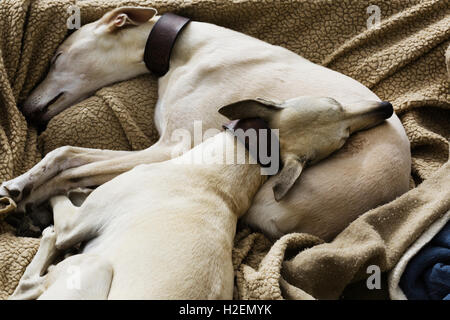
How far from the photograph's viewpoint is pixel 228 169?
7.15ft

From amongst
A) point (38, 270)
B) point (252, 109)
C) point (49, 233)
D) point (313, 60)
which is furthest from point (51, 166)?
point (313, 60)

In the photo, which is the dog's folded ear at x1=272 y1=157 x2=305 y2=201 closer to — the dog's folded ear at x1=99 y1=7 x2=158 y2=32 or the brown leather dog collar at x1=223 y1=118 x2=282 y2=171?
the brown leather dog collar at x1=223 y1=118 x2=282 y2=171

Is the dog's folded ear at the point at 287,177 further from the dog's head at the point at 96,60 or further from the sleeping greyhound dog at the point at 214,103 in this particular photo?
the dog's head at the point at 96,60

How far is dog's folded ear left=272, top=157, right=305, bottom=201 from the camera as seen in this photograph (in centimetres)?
213

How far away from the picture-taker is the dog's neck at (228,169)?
2.14 metres

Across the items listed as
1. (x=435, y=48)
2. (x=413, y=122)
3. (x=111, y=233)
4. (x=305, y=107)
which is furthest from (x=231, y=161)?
(x=435, y=48)

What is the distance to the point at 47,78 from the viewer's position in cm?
277

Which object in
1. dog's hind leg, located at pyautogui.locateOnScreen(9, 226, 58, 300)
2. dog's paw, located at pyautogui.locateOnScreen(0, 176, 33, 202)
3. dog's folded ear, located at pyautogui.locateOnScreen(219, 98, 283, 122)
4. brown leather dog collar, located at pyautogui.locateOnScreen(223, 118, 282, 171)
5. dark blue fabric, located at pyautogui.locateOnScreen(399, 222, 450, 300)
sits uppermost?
dog's folded ear, located at pyautogui.locateOnScreen(219, 98, 283, 122)

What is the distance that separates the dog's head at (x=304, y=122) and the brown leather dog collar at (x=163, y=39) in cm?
59

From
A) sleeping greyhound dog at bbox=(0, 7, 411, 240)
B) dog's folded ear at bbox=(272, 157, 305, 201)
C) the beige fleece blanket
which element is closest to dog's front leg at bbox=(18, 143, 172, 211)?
sleeping greyhound dog at bbox=(0, 7, 411, 240)

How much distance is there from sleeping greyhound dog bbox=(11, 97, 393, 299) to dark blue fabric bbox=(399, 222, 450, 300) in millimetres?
496
